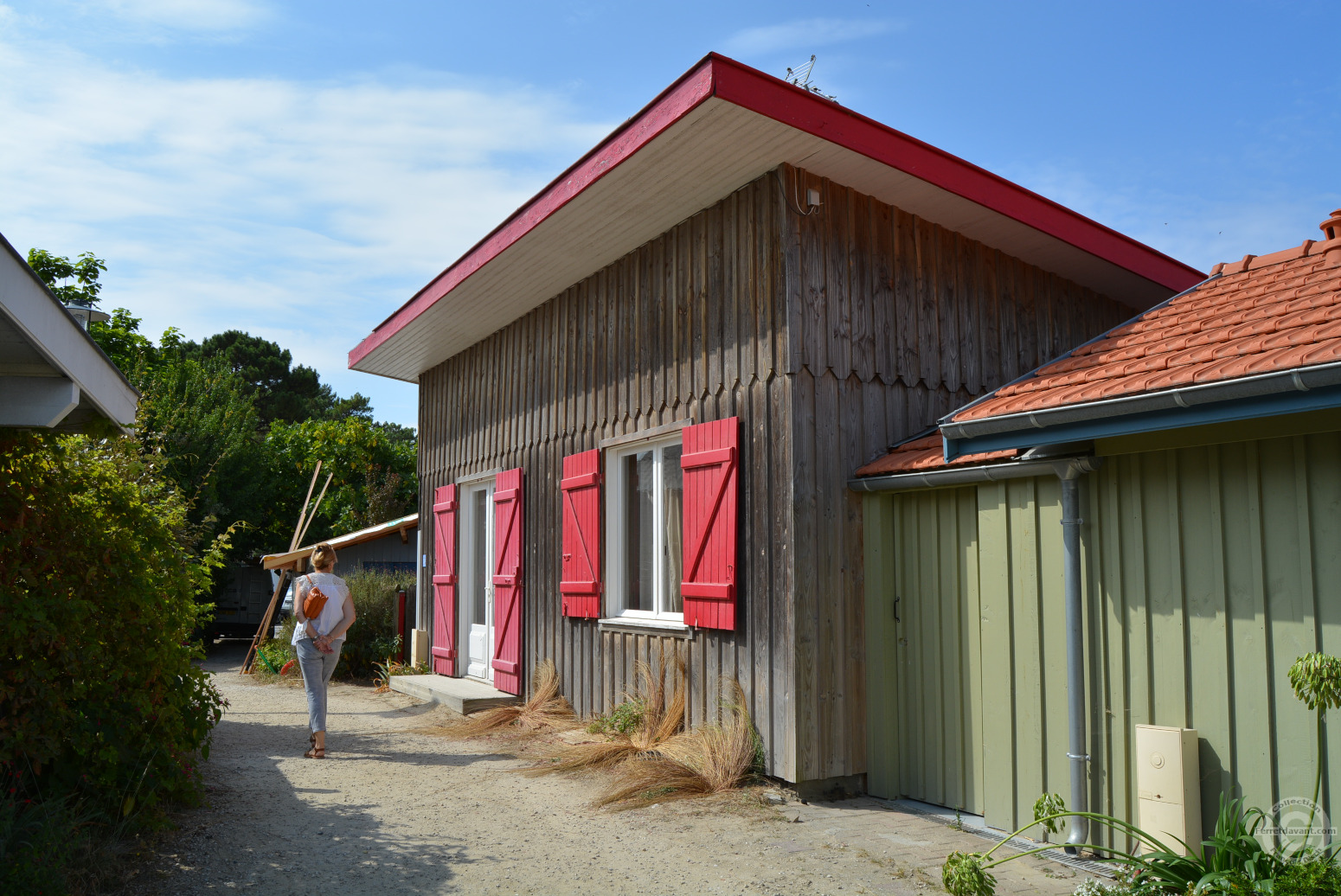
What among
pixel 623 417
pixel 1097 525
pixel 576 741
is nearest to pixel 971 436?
pixel 1097 525

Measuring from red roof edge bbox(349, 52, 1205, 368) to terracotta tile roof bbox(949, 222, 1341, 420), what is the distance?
1.22 meters

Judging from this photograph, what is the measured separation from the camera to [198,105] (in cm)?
610

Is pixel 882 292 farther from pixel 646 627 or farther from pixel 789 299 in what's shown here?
pixel 646 627

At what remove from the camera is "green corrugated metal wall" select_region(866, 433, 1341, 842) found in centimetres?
395

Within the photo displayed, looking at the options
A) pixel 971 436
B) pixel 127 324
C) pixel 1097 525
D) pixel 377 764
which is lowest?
pixel 377 764

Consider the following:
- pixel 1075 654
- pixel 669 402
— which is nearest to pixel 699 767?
pixel 1075 654

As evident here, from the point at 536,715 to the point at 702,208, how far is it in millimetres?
4503

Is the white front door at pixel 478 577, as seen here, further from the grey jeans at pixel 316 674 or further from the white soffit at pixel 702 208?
the grey jeans at pixel 316 674

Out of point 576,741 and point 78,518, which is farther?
point 576,741

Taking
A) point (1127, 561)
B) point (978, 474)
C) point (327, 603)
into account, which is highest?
point (978, 474)

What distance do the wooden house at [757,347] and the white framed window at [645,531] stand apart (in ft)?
0.07

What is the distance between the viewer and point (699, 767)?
20.0ft

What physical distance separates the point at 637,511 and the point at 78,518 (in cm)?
407

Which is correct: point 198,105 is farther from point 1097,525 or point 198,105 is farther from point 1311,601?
point 1311,601
